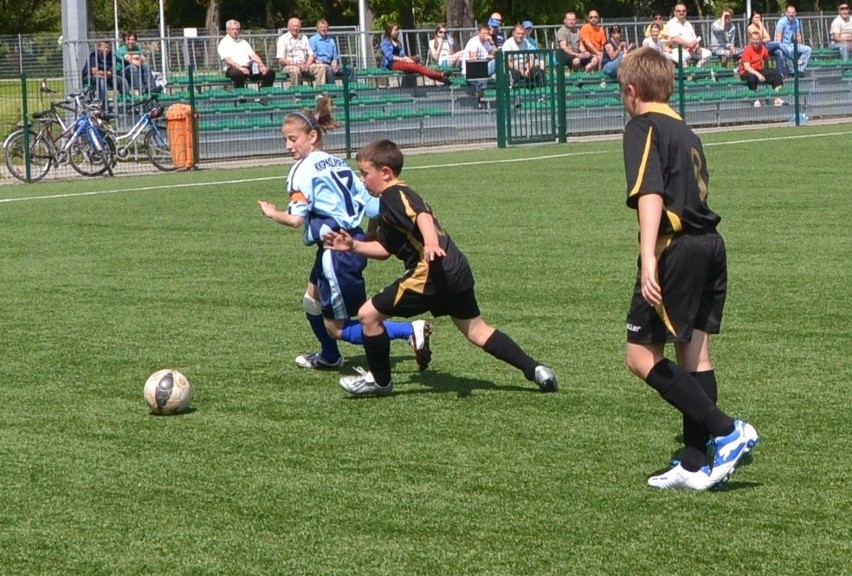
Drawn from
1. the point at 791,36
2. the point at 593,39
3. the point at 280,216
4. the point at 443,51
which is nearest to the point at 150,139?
the point at 443,51

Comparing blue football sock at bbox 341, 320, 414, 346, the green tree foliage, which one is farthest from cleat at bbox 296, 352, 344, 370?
the green tree foliage

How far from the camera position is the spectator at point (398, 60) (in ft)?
89.0

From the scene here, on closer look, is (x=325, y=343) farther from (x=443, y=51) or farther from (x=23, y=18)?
(x=23, y=18)

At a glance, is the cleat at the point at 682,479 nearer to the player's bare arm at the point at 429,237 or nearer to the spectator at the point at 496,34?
the player's bare arm at the point at 429,237

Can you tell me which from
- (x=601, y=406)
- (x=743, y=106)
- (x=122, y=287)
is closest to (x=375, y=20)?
(x=743, y=106)

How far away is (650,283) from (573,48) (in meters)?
24.8

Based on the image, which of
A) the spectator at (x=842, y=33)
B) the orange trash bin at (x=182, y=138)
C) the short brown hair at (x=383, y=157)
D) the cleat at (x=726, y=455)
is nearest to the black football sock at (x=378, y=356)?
the short brown hair at (x=383, y=157)

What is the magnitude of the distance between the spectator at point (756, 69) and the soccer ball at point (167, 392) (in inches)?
977

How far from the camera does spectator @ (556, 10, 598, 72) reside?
1138 inches

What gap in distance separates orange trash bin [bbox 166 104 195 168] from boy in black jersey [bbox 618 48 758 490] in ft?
61.3

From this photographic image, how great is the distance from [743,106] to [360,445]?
25.3 m

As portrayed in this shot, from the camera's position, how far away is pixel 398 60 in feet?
89.3

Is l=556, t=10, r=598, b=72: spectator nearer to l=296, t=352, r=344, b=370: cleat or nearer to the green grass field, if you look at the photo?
the green grass field

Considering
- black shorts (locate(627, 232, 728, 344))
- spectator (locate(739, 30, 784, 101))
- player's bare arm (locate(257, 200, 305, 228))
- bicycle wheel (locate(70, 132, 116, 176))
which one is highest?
spectator (locate(739, 30, 784, 101))
